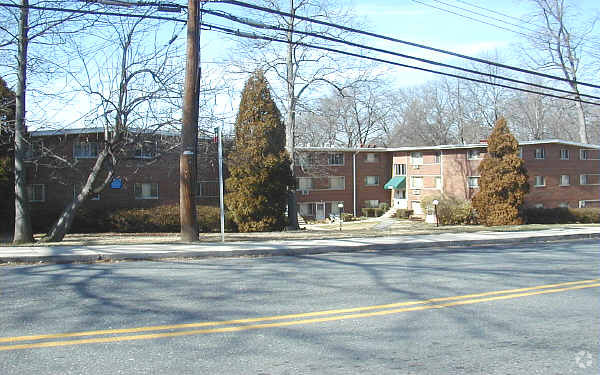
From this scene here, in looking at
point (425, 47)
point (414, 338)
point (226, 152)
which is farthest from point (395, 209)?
point (414, 338)

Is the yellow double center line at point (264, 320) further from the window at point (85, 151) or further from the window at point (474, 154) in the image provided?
the window at point (474, 154)

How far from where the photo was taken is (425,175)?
46.6 metres

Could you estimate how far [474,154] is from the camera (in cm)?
4288

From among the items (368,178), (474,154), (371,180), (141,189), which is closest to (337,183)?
(368,178)

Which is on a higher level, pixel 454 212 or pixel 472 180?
pixel 472 180

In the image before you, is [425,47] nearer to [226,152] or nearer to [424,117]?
[226,152]

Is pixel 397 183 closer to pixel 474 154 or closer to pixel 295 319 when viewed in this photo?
pixel 474 154

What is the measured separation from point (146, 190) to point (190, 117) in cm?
1630

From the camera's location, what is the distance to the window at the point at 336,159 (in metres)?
45.2

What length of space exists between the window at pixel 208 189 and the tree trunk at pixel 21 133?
12.7 m

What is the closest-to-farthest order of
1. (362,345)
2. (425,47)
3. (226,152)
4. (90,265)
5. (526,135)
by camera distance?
(362,345) → (90,265) → (425,47) → (226,152) → (526,135)

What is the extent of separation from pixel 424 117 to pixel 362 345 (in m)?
73.4

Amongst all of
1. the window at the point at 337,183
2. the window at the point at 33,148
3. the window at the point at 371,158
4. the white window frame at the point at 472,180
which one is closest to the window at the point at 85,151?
the window at the point at 33,148

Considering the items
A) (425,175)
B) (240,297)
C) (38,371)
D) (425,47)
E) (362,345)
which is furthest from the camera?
(425,175)
